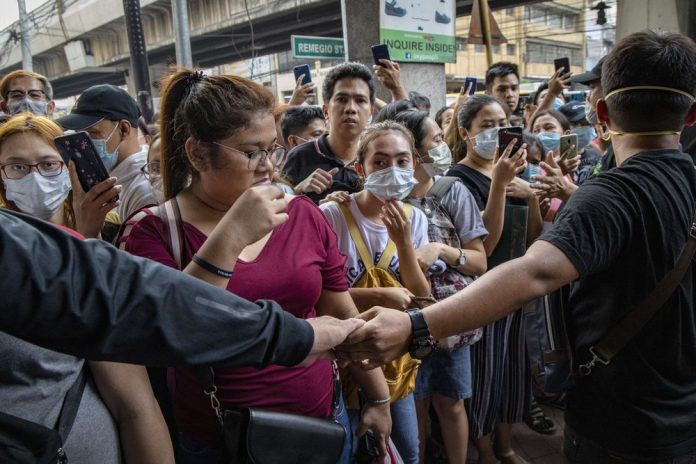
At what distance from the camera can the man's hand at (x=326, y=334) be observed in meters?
1.33

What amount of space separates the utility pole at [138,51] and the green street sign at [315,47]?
428 cm

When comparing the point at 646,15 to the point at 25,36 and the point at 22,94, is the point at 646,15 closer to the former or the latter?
the point at 22,94

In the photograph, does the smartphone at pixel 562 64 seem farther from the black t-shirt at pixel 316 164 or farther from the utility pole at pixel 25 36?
the utility pole at pixel 25 36

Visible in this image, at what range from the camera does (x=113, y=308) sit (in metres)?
0.90

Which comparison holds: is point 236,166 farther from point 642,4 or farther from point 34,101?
point 642,4

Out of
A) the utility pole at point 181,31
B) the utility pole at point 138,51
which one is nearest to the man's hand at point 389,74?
the utility pole at point 181,31

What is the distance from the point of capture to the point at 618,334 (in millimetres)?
1476

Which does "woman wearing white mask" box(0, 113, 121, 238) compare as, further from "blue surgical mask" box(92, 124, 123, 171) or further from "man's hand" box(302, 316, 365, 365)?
"man's hand" box(302, 316, 365, 365)

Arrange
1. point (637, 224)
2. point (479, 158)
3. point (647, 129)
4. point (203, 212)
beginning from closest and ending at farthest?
point (637, 224)
point (647, 129)
point (203, 212)
point (479, 158)

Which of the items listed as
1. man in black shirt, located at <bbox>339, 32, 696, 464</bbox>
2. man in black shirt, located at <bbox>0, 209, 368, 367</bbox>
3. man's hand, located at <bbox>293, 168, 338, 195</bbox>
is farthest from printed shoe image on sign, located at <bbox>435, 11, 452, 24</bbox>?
man in black shirt, located at <bbox>0, 209, 368, 367</bbox>

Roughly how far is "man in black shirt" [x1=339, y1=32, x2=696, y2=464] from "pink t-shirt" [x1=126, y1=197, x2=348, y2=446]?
46cm

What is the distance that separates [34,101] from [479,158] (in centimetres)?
367

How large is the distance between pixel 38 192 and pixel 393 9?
14.2 ft

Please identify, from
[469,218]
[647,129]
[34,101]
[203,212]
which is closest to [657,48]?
[647,129]
